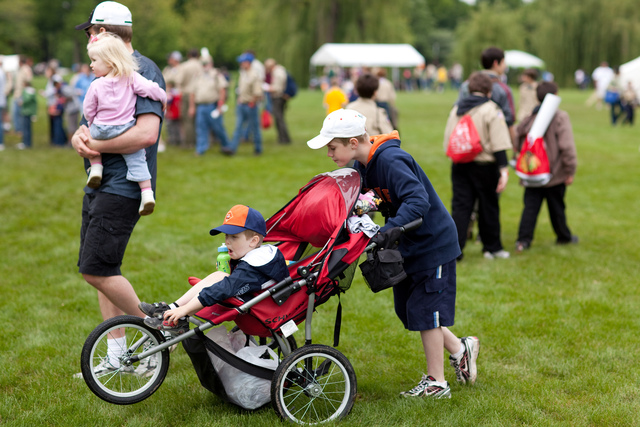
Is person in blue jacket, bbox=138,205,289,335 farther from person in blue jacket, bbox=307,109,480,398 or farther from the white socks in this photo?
person in blue jacket, bbox=307,109,480,398

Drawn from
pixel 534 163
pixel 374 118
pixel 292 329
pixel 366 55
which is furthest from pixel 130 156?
pixel 366 55

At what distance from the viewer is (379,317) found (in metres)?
5.73

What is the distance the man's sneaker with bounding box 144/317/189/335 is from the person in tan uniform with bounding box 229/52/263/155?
35.9ft

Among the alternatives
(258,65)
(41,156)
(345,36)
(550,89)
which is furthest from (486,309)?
(345,36)

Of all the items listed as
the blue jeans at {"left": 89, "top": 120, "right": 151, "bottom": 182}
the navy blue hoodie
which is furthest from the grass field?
the blue jeans at {"left": 89, "top": 120, "right": 151, "bottom": 182}

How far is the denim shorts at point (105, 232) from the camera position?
13.4 feet

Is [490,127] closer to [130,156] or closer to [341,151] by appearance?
[341,151]

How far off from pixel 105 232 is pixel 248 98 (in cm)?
1059

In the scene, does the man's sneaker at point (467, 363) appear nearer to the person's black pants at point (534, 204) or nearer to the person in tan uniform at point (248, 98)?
the person's black pants at point (534, 204)

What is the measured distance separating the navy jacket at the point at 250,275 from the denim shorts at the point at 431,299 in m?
0.81

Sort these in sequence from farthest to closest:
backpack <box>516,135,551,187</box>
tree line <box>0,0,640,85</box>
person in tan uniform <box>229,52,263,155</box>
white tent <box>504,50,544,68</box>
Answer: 1. white tent <box>504,50,544,68</box>
2. tree line <box>0,0,640,85</box>
3. person in tan uniform <box>229,52,263,155</box>
4. backpack <box>516,135,551,187</box>

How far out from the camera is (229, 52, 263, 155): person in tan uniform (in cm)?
1417

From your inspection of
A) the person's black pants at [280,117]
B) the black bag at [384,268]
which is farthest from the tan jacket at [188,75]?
the black bag at [384,268]

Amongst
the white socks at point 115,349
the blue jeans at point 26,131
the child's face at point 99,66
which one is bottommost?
the blue jeans at point 26,131
